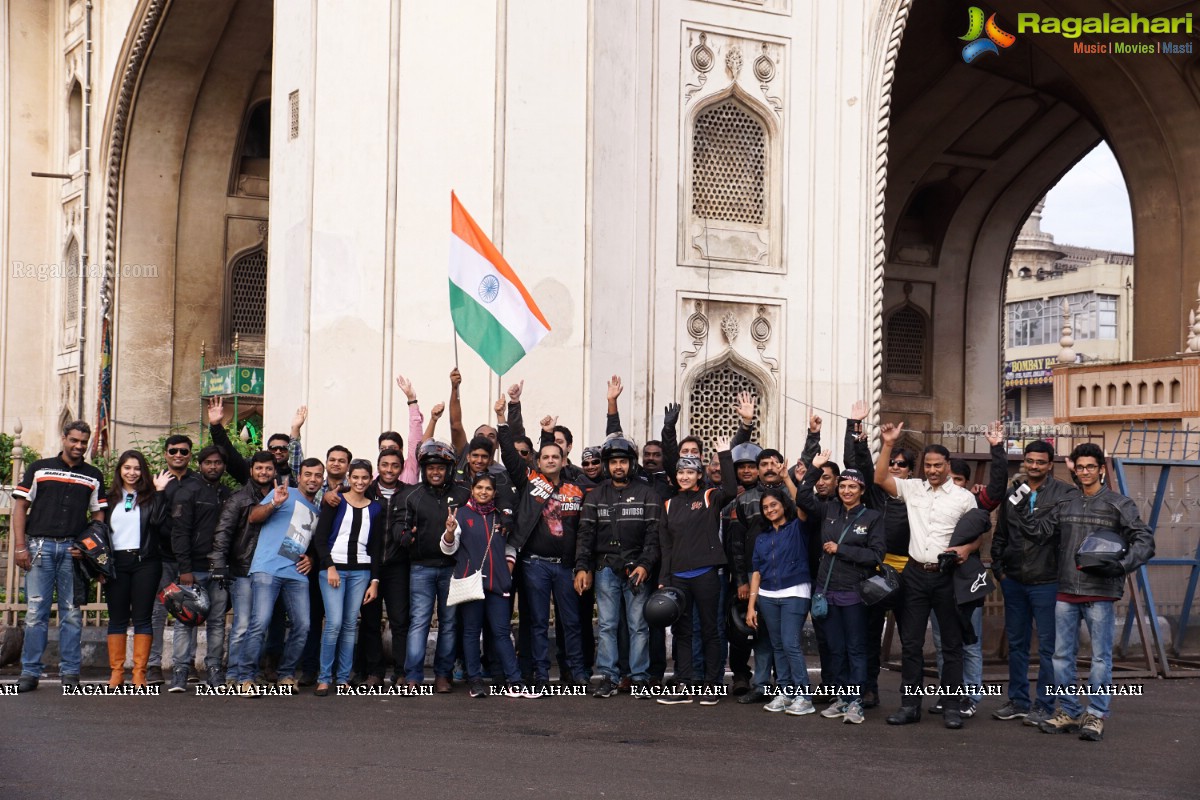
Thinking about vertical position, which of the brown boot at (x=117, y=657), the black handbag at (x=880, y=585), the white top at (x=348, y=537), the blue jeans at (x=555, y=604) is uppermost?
the white top at (x=348, y=537)

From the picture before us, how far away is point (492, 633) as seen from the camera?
984 centimetres

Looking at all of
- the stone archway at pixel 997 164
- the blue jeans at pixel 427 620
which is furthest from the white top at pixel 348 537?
the stone archway at pixel 997 164

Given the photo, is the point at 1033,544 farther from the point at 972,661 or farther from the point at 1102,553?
the point at 972,661

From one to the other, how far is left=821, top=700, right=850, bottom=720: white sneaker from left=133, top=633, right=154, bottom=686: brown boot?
14.0 feet

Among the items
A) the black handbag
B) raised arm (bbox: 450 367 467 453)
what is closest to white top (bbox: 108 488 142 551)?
raised arm (bbox: 450 367 467 453)

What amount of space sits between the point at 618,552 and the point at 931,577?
207cm

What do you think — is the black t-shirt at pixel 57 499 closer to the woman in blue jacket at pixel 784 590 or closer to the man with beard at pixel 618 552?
the man with beard at pixel 618 552

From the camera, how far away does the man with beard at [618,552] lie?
9.87 metres

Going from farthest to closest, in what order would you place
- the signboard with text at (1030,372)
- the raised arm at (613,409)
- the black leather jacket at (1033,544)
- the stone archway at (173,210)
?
the signboard with text at (1030,372)
the stone archway at (173,210)
the raised arm at (613,409)
the black leather jacket at (1033,544)

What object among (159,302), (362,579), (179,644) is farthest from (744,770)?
(159,302)

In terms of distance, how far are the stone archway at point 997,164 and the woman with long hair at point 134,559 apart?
14079 millimetres

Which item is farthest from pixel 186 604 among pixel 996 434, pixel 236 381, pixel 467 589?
pixel 236 381

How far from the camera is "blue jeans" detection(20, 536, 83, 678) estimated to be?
955 cm

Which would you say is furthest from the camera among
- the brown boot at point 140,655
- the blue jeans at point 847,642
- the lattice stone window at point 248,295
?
the lattice stone window at point 248,295
